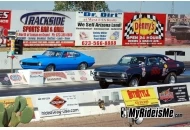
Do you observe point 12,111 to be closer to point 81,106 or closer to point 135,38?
point 81,106

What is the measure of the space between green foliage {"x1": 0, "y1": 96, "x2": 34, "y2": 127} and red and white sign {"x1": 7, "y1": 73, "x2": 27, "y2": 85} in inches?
535

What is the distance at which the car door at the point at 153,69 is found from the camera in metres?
21.9

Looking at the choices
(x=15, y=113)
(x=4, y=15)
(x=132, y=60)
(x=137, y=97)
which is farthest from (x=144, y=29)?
(x=15, y=113)

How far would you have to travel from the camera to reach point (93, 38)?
47.4 m

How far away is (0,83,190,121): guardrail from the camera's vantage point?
15.1 meters

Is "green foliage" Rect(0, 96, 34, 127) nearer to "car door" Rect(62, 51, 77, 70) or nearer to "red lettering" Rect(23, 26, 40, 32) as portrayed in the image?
"car door" Rect(62, 51, 77, 70)

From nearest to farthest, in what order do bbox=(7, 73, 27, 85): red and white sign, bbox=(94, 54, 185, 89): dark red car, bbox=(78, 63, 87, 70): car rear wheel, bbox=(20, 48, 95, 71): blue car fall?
bbox=(94, 54, 185, 89): dark red car, bbox=(7, 73, 27, 85): red and white sign, bbox=(20, 48, 95, 71): blue car, bbox=(78, 63, 87, 70): car rear wheel

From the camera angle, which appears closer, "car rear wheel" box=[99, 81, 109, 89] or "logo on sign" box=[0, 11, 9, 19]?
"car rear wheel" box=[99, 81, 109, 89]

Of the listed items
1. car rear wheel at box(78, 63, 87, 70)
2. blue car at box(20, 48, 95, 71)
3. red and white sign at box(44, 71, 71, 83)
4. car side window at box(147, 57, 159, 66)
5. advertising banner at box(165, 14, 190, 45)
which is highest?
advertising banner at box(165, 14, 190, 45)

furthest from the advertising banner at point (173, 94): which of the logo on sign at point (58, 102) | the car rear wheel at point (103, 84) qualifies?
the logo on sign at point (58, 102)

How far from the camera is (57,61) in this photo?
2848 centimetres

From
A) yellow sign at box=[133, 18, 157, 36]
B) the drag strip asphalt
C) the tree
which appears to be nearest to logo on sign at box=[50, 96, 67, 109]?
the drag strip asphalt

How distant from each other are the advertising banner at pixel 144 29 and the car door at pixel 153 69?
26984 mm

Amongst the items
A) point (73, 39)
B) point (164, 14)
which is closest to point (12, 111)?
point (73, 39)
